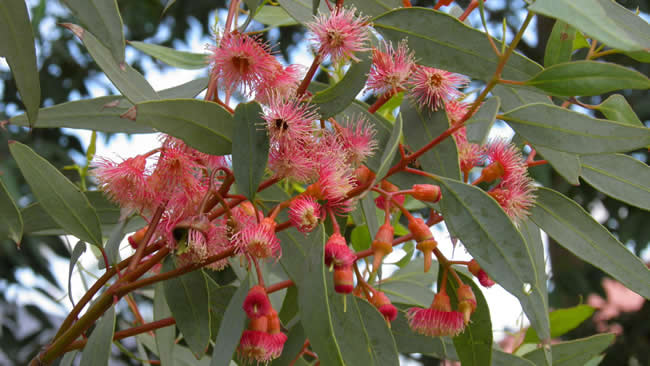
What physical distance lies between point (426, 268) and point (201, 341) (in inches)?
9.8

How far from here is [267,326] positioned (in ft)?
1.76

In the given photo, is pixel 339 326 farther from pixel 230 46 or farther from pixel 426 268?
pixel 230 46

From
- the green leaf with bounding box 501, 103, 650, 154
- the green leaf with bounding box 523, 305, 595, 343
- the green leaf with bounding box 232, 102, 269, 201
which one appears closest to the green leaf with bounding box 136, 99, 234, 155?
the green leaf with bounding box 232, 102, 269, 201

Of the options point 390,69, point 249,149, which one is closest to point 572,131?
point 390,69

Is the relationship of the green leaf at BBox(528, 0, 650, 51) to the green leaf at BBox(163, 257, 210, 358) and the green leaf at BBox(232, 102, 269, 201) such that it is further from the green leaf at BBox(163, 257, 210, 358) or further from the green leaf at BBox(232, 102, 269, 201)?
the green leaf at BBox(163, 257, 210, 358)

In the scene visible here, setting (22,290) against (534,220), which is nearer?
(534,220)

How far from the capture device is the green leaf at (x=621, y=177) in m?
0.62

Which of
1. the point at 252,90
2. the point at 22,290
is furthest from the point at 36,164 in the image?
the point at 22,290

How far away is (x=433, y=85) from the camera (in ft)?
1.83

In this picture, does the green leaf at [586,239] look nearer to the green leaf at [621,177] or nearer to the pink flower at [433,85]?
the green leaf at [621,177]

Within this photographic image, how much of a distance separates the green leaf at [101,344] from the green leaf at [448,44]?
36 centimetres

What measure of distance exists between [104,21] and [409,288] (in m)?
0.54

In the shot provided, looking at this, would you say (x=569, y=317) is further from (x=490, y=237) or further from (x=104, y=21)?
(x=104, y=21)

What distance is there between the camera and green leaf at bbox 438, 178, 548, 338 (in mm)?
495
